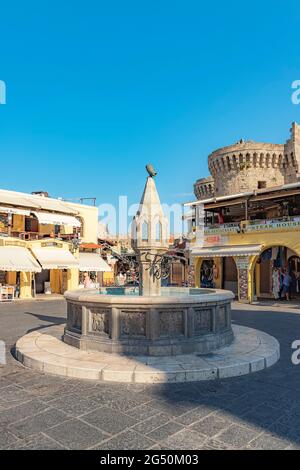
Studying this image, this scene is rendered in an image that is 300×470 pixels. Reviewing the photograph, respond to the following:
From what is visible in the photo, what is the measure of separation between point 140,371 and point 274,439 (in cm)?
236

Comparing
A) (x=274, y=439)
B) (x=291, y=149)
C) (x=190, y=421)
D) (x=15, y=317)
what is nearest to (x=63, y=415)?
(x=190, y=421)

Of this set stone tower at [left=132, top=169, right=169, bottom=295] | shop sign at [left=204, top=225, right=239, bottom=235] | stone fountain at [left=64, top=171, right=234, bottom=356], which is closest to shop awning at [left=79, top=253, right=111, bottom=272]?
shop sign at [left=204, top=225, right=239, bottom=235]

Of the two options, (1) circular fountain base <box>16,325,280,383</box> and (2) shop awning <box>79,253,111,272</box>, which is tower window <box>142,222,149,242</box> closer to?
(1) circular fountain base <box>16,325,280,383</box>

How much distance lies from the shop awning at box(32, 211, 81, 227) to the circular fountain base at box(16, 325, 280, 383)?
16.6m

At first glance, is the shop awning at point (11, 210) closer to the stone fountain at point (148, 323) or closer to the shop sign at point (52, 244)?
the shop sign at point (52, 244)

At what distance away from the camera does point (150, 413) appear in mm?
4289

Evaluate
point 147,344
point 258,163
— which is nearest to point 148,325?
point 147,344

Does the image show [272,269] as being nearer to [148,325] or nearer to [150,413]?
[148,325]

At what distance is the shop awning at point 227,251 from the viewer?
20.5 metres

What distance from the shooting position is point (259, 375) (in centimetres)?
588

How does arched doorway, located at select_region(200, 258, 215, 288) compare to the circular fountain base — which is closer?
the circular fountain base

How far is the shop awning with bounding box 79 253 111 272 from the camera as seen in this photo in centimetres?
2594

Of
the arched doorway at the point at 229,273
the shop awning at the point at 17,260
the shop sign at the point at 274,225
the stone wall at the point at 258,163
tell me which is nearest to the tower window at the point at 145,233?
the shop sign at the point at 274,225

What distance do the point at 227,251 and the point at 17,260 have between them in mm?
12924
